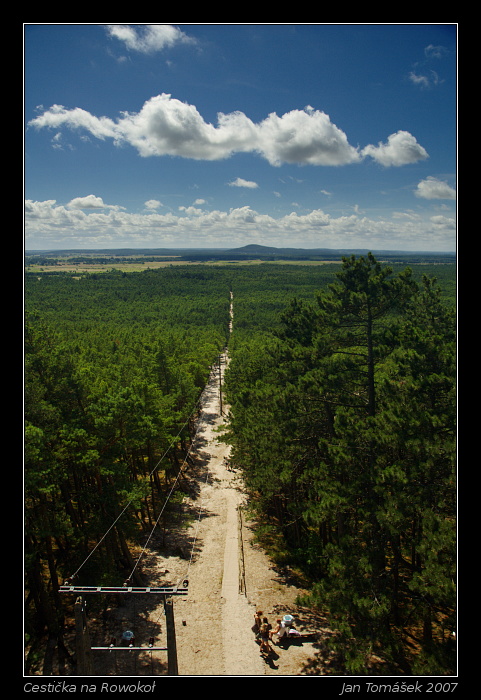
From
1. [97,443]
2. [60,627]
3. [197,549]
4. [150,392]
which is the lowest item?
[197,549]

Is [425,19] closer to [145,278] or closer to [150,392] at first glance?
[150,392]

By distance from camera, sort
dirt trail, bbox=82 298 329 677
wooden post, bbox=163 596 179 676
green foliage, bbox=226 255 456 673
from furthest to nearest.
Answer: dirt trail, bbox=82 298 329 677
green foliage, bbox=226 255 456 673
wooden post, bbox=163 596 179 676

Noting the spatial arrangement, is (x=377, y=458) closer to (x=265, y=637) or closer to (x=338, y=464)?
(x=338, y=464)

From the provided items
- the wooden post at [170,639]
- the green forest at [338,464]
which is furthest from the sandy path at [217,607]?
the wooden post at [170,639]

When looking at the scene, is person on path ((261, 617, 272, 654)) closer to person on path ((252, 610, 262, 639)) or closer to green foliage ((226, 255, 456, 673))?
person on path ((252, 610, 262, 639))

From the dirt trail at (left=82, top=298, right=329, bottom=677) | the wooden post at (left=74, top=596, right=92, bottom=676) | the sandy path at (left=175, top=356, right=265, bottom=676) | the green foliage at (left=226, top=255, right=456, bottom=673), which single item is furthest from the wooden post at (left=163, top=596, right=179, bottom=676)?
the green foliage at (left=226, top=255, right=456, bottom=673)

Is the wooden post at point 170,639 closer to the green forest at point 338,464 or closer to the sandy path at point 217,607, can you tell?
the sandy path at point 217,607

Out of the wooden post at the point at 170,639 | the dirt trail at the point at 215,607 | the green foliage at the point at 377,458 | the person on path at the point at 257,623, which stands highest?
the green foliage at the point at 377,458

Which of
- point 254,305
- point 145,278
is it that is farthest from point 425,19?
point 145,278
